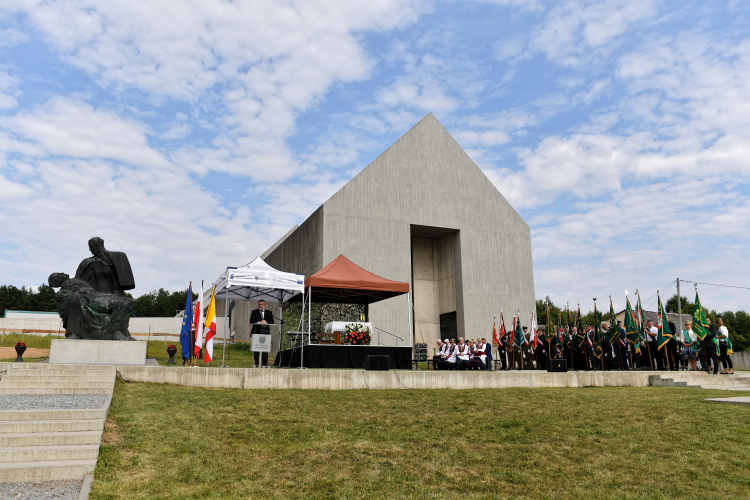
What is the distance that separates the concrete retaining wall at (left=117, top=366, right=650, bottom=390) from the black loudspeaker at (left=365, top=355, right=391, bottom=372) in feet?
1.15

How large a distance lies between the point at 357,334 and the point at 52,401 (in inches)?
343

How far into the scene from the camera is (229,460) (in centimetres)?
558

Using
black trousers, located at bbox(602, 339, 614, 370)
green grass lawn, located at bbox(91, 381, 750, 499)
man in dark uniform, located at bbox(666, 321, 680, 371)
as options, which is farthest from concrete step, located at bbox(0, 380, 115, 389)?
man in dark uniform, located at bbox(666, 321, 680, 371)

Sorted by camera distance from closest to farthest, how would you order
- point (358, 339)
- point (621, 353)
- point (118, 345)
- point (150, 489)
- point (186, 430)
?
point (150, 489) < point (186, 430) < point (118, 345) < point (358, 339) < point (621, 353)

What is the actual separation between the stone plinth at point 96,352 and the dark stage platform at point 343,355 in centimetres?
396

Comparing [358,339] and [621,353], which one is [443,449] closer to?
[358,339]

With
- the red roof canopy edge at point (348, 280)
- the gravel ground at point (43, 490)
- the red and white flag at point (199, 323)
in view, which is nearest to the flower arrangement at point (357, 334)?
the red roof canopy edge at point (348, 280)

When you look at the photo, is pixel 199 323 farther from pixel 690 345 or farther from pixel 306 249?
pixel 690 345

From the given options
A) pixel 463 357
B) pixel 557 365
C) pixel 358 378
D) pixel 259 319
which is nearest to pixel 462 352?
pixel 463 357

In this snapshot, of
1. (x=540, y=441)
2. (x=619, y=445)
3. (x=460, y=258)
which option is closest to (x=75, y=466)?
(x=540, y=441)

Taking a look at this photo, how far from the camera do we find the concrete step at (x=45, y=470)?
4742 mm

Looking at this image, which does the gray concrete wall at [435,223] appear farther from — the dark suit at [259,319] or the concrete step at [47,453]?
the concrete step at [47,453]

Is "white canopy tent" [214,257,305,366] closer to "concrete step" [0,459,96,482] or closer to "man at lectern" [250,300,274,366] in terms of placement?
"man at lectern" [250,300,274,366]

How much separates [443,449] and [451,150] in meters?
21.8
